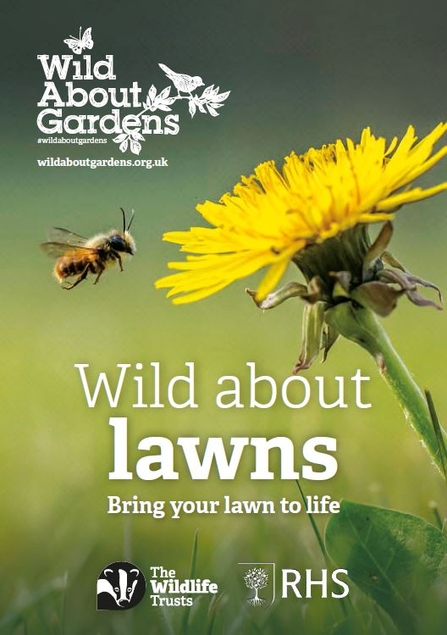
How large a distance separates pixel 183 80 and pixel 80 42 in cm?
17

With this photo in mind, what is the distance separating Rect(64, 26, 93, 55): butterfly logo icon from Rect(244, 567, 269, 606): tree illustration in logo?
33.5 inches

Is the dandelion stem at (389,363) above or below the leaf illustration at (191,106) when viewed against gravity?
below

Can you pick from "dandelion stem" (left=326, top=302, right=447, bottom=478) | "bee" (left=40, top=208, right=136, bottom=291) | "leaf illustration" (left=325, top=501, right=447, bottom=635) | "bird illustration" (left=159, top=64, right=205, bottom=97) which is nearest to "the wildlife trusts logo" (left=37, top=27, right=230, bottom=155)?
"bird illustration" (left=159, top=64, right=205, bottom=97)

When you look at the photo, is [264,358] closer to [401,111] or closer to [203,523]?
[203,523]

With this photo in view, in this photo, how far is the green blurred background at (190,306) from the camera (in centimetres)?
140

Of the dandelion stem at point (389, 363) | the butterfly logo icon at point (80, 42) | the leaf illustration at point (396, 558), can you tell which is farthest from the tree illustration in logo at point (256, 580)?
the butterfly logo icon at point (80, 42)

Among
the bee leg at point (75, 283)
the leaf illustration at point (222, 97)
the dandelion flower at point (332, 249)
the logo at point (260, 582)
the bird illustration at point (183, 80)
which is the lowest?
the logo at point (260, 582)

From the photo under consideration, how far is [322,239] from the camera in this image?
1.07m

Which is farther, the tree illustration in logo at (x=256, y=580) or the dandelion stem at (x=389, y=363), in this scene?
the tree illustration in logo at (x=256, y=580)

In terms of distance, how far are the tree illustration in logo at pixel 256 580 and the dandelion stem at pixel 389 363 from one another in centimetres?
34

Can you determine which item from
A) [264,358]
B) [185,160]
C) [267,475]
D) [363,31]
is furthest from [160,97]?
[267,475]

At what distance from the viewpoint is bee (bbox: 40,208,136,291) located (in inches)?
55.1

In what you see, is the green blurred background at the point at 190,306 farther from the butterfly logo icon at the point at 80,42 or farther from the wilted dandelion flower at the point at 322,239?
the wilted dandelion flower at the point at 322,239

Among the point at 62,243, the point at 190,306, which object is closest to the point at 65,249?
the point at 62,243
